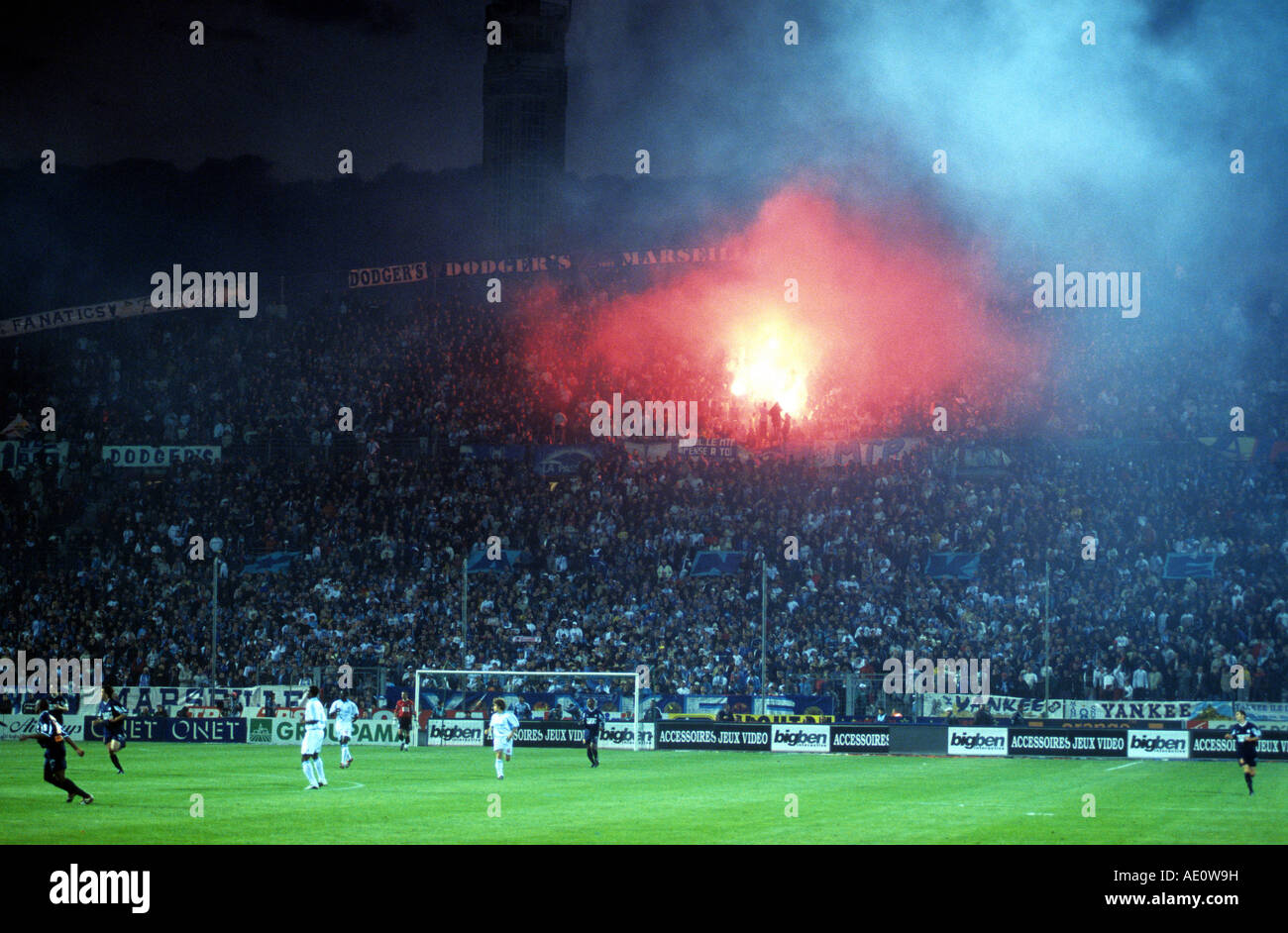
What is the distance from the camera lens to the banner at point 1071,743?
1704 inches

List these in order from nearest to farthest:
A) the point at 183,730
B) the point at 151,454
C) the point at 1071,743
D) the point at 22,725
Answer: the point at 1071,743
the point at 183,730
the point at 22,725
the point at 151,454

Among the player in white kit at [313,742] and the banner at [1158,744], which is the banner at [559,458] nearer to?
the banner at [1158,744]

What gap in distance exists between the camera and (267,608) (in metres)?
56.2

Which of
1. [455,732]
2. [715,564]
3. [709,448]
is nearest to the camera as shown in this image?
[455,732]

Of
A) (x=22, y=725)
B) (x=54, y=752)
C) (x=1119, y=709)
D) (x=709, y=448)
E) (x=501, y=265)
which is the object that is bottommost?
(x=22, y=725)

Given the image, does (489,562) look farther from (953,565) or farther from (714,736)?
(953,565)

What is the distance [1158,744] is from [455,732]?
22.7 metres

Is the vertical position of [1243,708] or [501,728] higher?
[501,728]

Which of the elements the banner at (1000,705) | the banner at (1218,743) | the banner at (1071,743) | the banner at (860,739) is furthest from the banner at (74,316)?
the banner at (1218,743)

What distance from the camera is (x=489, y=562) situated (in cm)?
5850

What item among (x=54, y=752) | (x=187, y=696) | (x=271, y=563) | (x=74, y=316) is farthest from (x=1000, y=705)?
(x=74, y=316)

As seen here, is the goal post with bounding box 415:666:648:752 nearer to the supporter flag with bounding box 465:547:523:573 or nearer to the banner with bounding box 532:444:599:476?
the supporter flag with bounding box 465:547:523:573

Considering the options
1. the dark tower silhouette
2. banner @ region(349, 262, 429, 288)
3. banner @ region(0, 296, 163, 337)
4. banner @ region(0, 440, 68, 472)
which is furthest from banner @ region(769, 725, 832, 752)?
the dark tower silhouette
